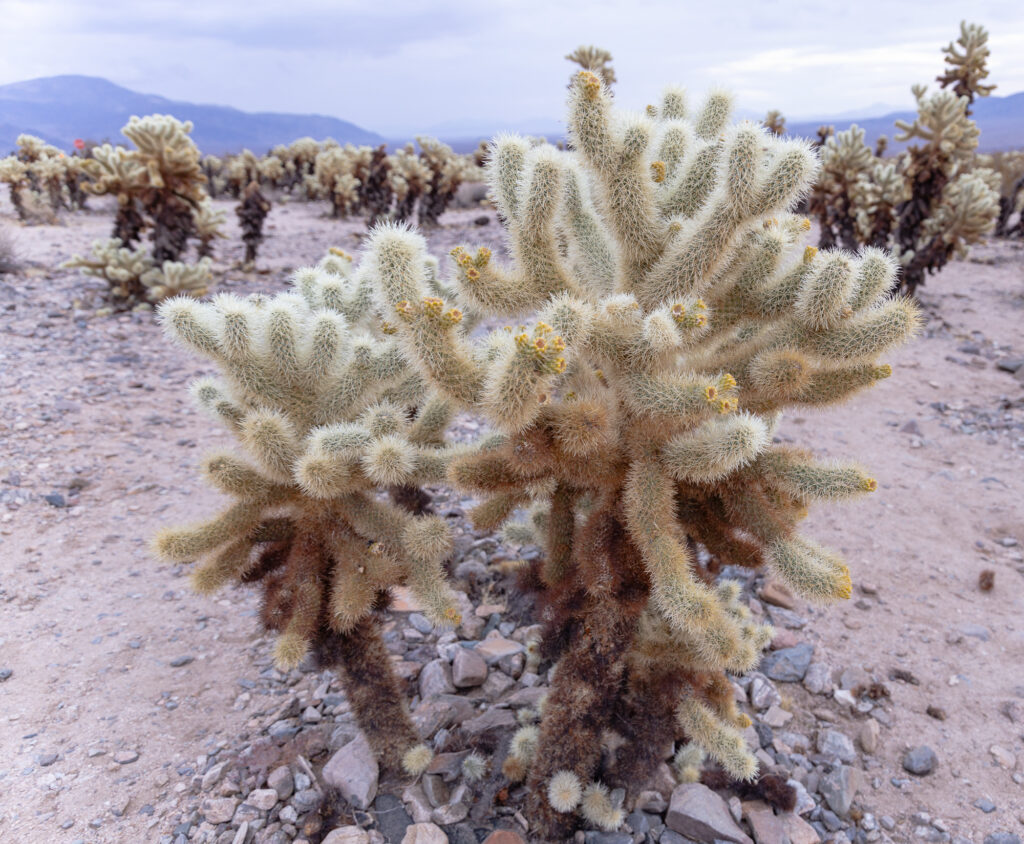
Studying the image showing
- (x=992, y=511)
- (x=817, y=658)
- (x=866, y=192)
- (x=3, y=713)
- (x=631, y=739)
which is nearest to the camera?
(x=631, y=739)

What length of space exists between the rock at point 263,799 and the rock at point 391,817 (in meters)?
0.45

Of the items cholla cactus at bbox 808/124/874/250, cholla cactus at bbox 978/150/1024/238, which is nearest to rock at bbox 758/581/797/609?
cholla cactus at bbox 808/124/874/250

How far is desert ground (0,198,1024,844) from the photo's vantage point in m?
2.89

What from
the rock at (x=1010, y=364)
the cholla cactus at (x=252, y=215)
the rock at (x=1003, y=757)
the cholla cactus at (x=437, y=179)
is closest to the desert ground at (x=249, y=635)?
the rock at (x=1003, y=757)

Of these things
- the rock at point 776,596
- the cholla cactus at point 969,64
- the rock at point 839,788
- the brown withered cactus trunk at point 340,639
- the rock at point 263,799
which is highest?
the cholla cactus at point 969,64

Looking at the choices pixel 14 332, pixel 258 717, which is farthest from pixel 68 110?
pixel 258 717

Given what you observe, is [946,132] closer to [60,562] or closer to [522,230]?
[522,230]

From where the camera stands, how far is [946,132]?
32.3ft

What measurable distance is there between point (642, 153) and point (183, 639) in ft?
12.1

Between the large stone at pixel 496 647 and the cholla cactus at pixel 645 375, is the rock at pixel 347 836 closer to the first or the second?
the cholla cactus at pixel 645 375

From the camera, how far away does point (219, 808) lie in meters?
2.80

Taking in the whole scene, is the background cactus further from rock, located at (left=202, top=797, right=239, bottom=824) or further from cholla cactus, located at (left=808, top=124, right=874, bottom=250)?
rock, located at (left=202, top=797, right=239, bottom=824)

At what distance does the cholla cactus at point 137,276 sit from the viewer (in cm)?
951

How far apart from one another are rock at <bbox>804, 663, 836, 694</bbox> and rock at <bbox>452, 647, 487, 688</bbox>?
183cm
